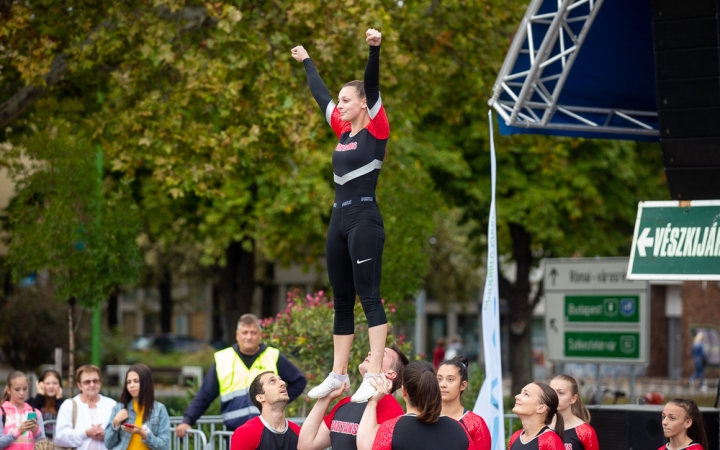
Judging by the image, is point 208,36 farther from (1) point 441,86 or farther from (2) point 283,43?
(1) point 441,86

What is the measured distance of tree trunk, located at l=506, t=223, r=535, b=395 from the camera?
21.8 m

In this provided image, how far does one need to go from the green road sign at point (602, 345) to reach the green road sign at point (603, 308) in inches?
8.4

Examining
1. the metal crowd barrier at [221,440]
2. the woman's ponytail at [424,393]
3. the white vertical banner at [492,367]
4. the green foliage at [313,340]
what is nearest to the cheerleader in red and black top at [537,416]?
the woman's ponytail at [424,393]

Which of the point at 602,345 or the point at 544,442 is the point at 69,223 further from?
the point at 544,442

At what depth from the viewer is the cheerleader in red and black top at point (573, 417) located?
21.5ft

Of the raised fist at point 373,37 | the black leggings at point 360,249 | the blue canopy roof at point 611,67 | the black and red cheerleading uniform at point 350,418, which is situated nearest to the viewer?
the raised fist at point 373,37

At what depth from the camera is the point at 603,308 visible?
14898 mm

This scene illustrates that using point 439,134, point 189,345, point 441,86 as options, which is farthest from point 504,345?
point 441,86

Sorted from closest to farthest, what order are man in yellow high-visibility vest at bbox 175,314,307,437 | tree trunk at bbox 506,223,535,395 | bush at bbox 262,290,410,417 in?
man in yellow high-visibility vest at bbox 175,314,307,437 → bush at bbox 262,290,410,417 → tree trunk at bbox 506,223,535,395

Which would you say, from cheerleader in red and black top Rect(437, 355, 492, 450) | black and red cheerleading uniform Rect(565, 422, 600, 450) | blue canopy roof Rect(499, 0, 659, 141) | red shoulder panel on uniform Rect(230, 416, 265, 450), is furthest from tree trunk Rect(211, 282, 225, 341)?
cheerleader in red and black top Rect(437, 355, 492, 450)

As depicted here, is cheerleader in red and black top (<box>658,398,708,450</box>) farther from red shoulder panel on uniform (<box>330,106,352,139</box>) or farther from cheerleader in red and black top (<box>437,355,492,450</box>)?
red shoulder panel on uniform (<box>330,106,352,139</box>)

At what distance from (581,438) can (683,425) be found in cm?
83

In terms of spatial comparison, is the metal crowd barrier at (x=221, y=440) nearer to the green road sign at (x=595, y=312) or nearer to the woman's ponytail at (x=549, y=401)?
the woman's ponytail at (x=549, y=401)

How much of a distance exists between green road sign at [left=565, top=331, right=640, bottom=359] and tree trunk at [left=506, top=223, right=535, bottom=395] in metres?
6.47
